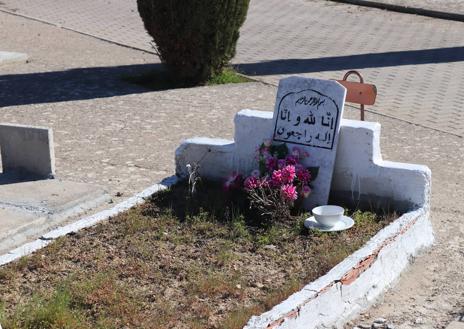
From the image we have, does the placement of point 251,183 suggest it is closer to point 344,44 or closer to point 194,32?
point 194,32

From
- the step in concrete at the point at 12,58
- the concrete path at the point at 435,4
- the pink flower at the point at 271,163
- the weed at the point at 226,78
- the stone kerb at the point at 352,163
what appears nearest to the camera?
the stone kerb at the point at 352,163

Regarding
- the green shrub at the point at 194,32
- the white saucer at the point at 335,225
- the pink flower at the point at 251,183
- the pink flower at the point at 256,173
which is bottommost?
the white saucer at the point at 335,225

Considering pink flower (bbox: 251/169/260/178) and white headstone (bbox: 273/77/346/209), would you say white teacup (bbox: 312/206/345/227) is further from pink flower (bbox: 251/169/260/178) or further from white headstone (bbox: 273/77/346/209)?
pink flower (bbox: 251/169/260/178)

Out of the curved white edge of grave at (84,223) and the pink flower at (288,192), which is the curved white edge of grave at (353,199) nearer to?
the curved white edge of grave at (84,223)

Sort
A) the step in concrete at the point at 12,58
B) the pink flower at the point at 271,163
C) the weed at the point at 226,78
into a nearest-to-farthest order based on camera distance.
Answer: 1. the pink flower at the point at 271,163
2. the weed at the point at 226,78
3. the step in concrete at the point at 12,58

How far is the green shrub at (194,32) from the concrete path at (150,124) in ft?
1.03

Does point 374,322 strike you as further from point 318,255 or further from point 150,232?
point 150,232

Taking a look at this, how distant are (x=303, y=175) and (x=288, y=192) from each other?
249 millimetres

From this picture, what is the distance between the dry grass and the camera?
208 inches

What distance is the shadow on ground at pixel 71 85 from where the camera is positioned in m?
10.4

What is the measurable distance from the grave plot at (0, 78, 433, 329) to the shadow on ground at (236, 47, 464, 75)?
4856 millimetres

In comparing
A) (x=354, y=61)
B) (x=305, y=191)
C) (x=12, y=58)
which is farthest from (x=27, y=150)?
(x=354, y=61)

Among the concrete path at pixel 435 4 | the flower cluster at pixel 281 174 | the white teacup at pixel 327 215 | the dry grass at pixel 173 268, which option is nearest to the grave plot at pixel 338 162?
the flower cluster at pixel 281 174

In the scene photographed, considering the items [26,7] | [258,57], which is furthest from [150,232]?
[26,7]
